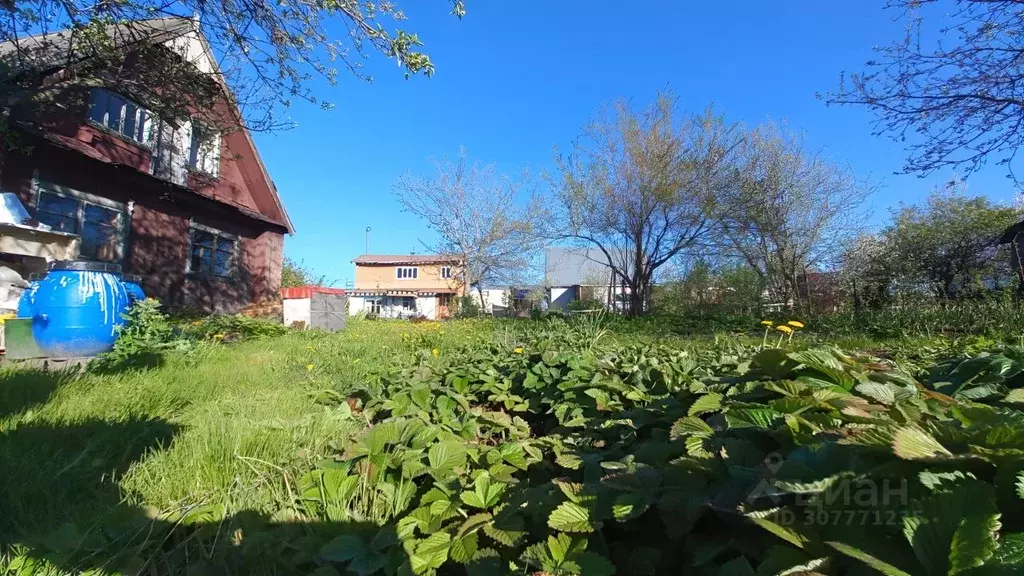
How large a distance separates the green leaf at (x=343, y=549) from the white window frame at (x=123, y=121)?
963 centimetres

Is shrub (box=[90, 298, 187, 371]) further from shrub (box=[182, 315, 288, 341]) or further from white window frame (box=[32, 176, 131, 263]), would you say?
white window frame (box=[32, 176, 131, 263])

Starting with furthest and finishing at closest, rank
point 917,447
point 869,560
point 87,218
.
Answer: point 87,218 < point 917,447 < point 869,560

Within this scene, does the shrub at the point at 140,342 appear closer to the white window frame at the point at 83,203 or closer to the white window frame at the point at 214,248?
the white window frame at the point at 83,203

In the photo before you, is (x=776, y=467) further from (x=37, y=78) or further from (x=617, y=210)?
(x=617, y=210)

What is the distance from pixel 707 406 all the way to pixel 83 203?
35.3 feet

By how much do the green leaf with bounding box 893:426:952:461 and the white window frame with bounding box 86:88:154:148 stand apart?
1044 cm

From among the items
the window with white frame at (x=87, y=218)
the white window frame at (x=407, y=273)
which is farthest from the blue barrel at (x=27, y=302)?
the white window frame at (x=407, y=273)

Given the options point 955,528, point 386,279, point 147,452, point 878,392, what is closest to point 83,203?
point 147,452

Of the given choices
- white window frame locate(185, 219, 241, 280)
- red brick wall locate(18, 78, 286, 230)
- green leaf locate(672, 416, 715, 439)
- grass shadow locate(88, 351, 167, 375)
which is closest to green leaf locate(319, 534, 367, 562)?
green leaf locate(672, 416, 715, 439)

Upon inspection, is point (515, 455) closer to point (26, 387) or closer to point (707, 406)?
point (707, 406)

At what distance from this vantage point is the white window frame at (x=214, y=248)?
33.3 ft

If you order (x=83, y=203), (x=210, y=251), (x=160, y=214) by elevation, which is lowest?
(x=210, y=251)

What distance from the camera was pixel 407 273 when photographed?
39031 mm

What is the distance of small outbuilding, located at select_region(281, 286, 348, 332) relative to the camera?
374 inches
